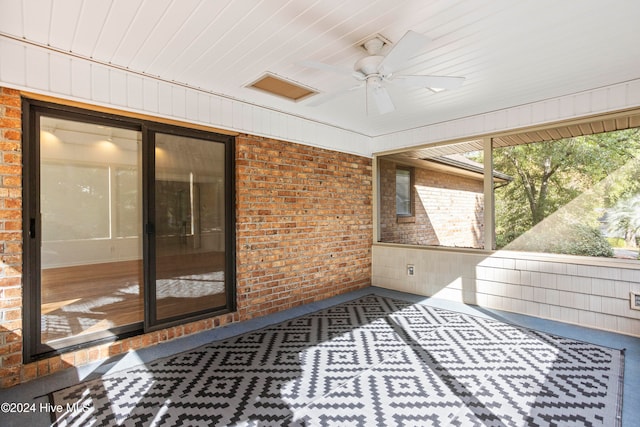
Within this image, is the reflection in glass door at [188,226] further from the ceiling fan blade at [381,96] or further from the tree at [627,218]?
the tree at [627,218]

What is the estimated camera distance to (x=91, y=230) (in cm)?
634

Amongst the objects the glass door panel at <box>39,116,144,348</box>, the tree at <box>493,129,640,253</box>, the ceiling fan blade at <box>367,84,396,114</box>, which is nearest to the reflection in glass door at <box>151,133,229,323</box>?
the glass door panel at <box>39,116,144,348</box>

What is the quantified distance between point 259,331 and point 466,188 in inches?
193

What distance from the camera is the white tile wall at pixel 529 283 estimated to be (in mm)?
3617

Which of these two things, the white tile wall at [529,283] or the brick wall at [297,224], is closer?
the white tile wall at [529,283]

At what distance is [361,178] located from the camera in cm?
579

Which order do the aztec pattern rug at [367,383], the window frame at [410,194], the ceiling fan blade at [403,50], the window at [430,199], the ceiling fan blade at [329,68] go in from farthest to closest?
the window frame at [410,194] → the window at [430,199] → the ceiling fan blade at [329,68] → the aztec pattern rug at [367,383] → the ceiling fan blade at [403,50]

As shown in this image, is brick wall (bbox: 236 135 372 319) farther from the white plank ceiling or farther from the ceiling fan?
the ceiling fan

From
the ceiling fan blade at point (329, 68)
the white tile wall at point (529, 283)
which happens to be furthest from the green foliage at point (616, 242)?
the ceiling fan blade at point (329, 68)

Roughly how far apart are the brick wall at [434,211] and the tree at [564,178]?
817mm

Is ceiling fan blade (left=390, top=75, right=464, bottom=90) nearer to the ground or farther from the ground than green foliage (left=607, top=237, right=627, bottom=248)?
farther from the ground

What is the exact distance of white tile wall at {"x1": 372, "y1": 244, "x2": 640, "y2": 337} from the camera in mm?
3617

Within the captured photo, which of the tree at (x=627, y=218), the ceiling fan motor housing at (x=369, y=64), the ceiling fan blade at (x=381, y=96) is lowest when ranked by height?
the tree at (x=627, y=218)

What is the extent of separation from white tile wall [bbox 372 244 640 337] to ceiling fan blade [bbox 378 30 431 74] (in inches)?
128
